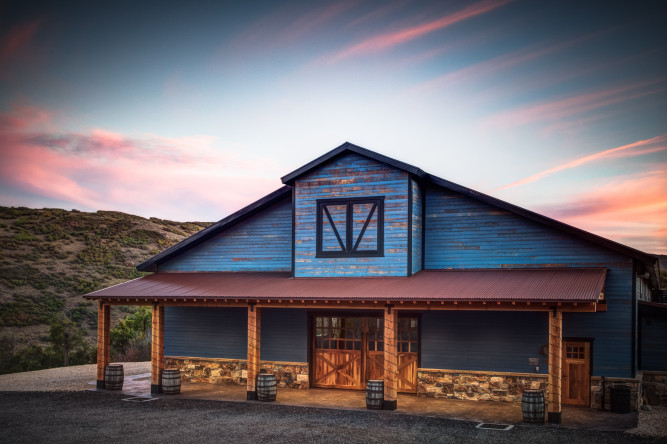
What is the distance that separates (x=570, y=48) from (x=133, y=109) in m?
18.3

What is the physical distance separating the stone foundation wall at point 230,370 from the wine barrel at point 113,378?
2291 millimetres

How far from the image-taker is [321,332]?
1709 cm

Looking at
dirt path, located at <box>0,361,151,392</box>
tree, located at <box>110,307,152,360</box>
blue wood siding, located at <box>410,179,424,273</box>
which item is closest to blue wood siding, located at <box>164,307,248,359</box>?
dirt path, located at <box>0,361,151,392</box>

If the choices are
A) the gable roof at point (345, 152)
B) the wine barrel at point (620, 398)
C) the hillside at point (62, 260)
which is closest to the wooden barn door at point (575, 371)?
the wine barrel at point (620, 398)

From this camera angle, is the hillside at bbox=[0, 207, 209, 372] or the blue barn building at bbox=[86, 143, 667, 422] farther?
the hillside at bbox=[0, 207, 209, 372]

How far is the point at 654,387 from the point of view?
1538 centimetres

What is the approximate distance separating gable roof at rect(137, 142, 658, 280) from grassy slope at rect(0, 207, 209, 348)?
19903 millimetres

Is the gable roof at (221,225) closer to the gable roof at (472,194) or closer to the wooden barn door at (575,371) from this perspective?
the gable roof at (472,194)

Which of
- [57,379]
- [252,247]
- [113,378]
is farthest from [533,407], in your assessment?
[57,379]

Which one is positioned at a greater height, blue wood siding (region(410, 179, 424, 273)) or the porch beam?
blue wood siding (region(410, 179, 424, 273))

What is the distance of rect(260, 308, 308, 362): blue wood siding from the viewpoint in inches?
674

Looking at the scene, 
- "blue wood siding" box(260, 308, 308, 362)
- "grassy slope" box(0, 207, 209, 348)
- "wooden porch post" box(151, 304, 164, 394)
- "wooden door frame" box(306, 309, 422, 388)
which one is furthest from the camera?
"grassy slope" box(0, 207, 209, 348)

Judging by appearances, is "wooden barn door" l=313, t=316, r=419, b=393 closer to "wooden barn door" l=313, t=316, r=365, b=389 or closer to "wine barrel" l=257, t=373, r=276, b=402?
"wooden barn door" l=313, t=316, r=365, b=389

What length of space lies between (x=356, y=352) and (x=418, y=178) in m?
5.27
